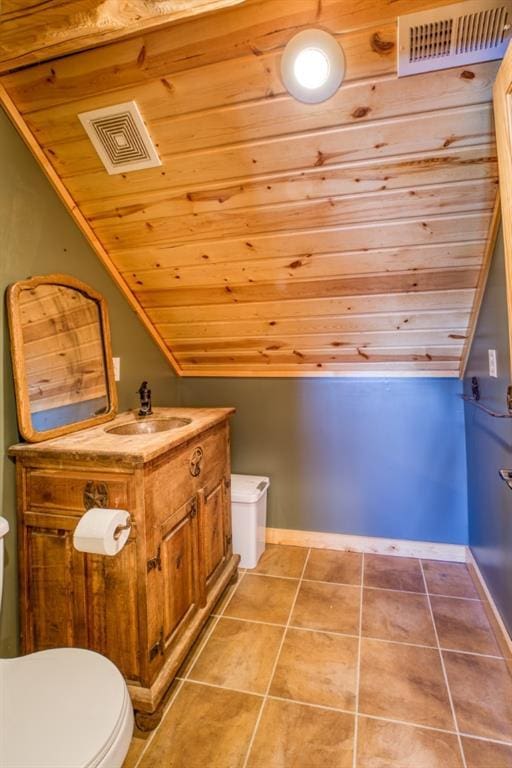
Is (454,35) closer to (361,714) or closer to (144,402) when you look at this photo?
(144,402)

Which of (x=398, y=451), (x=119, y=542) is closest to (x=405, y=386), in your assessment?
(x=398, y=451)

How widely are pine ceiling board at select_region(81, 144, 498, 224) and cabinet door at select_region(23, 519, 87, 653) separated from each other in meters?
1.28

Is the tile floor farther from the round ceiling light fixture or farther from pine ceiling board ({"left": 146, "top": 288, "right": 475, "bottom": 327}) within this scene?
the round ceiling light fixture

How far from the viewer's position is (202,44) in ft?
3.91

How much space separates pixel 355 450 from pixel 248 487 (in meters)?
0.69

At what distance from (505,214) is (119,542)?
1.50 m

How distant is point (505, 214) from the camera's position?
1179 millimetres

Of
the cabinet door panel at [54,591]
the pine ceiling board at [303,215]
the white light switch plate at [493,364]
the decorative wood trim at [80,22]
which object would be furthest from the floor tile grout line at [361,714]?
the decorative wood trim at [80,22]


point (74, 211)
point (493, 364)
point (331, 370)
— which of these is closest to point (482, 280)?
point (493, 364)

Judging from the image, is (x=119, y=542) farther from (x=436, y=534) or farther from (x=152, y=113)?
(x=436, y=534)

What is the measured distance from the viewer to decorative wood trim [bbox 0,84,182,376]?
56.0 inches

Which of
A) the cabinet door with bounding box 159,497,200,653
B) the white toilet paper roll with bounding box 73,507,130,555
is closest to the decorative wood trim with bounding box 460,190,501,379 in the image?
the cabinet door with bounding box 159,497,200,653

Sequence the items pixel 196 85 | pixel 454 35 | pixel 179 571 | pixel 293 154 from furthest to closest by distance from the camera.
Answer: pixel 179 571, pixel 293 154, pixel 196 85, pixel 454 35

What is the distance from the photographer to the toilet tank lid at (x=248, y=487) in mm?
2236
